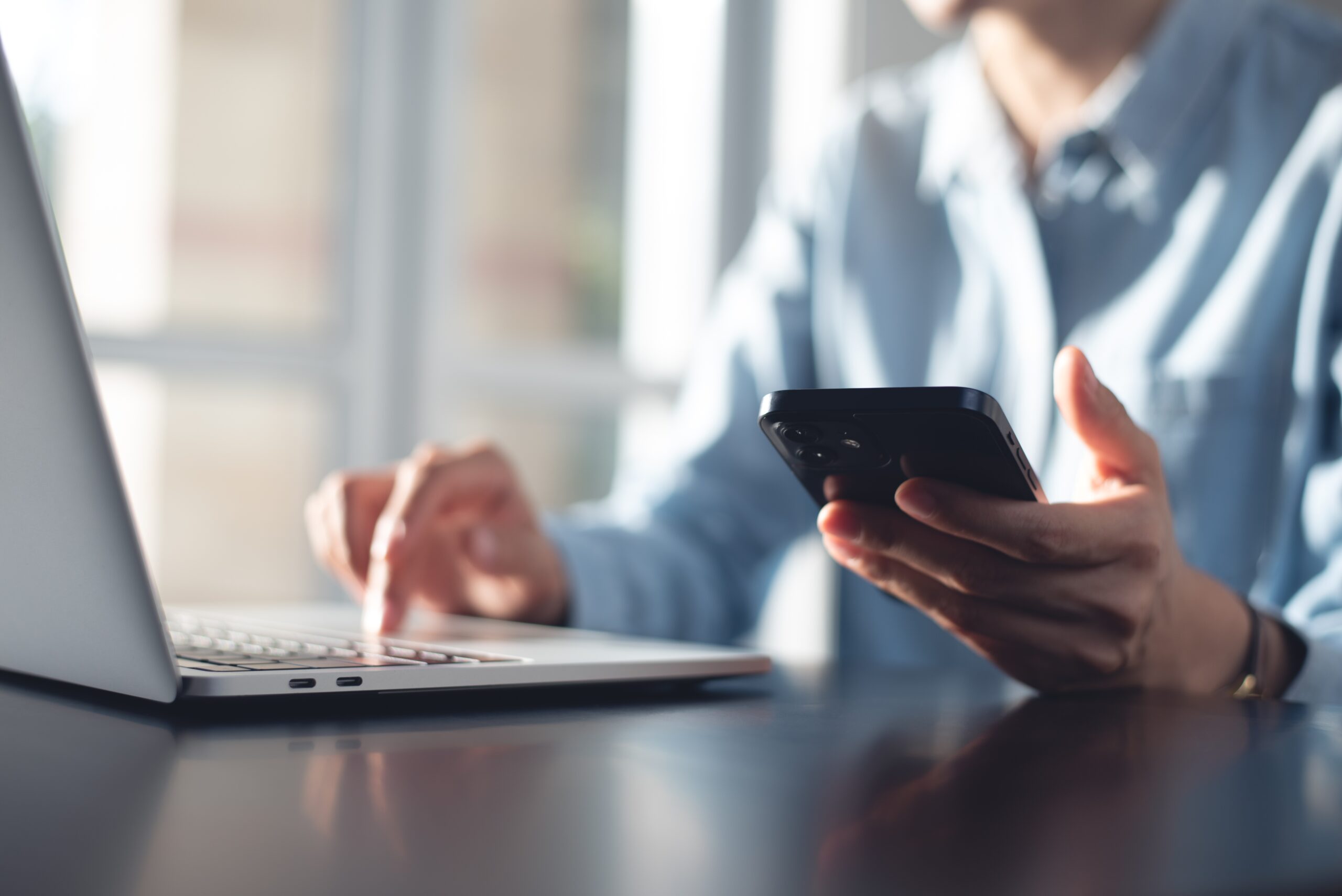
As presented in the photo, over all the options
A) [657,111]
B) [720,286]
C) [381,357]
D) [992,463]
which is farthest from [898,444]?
[657,111]

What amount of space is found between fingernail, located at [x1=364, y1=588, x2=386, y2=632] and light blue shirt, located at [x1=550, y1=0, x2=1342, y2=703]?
21cm

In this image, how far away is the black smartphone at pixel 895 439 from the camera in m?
0.35

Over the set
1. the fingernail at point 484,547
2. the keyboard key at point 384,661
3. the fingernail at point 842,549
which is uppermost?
the fingernail at point 842,549

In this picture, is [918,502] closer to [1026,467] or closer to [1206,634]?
[1026,467]

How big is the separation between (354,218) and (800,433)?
1.35m

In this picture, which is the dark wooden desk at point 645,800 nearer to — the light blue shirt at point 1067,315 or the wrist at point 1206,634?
the wrist at point 1206,634

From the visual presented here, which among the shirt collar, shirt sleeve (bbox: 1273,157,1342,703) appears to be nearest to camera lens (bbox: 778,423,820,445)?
shirt sleeve (bbox: 1273,157,1342,703)

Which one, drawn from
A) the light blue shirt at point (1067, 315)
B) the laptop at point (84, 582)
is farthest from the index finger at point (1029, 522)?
the light blue shirt at point (1067, 315)

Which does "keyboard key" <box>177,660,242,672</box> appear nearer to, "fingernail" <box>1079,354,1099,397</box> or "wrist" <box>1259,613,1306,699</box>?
"fingernail" <box>1079,354,1099,397</box>

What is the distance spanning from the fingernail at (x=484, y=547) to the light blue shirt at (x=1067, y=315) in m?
0.08

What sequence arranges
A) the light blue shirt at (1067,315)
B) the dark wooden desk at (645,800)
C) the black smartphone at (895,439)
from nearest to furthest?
1. the dark wooden desk at (645,800)
2. the black smartphone at (895,439)
3. the light blue shirt at (1067,315)

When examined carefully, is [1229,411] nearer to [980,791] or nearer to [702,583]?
[702,583]

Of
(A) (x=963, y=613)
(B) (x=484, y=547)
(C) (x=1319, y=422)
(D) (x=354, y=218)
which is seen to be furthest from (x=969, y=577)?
(D) (x=354, y=218)

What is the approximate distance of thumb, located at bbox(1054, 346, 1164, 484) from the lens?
0.42 meters
